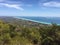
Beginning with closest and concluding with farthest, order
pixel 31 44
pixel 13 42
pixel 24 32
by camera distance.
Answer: pixel 13 42, pixel 31 44, pixel 24 32

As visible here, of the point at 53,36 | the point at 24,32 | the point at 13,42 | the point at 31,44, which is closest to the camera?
the point at 13,42

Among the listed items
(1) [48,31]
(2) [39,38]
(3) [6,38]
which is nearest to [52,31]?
(1) [48,31]

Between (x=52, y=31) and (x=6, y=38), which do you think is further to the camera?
(x=52, y=31)

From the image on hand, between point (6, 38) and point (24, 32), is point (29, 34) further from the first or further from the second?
point (6, 38)

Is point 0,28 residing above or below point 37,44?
above

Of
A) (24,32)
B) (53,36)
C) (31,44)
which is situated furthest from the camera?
(24,32)

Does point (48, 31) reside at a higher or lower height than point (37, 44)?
higher

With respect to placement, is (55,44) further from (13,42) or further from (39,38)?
(13,42)

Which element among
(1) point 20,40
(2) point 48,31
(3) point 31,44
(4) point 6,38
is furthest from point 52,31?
(4) point 6,38

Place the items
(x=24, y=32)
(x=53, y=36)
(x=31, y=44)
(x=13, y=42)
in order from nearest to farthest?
(x=13, y=42)
(x=31, y=44)
(x=53, y=36)
(x=24, y=32)
